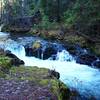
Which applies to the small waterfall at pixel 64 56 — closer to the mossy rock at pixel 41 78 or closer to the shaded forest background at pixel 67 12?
the shaded forest background at pixel 67 12

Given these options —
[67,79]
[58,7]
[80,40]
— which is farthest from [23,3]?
[67,79]

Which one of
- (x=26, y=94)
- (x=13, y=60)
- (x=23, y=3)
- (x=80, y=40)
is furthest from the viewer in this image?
(x=23, y=3)

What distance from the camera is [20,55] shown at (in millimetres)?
21078

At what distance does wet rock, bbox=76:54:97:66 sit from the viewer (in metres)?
17.2

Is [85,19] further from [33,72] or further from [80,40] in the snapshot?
[33,72]

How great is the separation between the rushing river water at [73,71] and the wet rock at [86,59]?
1.24 feet

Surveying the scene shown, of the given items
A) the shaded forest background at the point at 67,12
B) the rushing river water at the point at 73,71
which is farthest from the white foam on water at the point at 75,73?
the shaded forest background at the point at 67,12

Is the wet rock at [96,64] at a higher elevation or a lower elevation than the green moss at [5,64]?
lower

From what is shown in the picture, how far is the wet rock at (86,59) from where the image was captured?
17247 millimetres

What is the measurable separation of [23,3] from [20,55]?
32243 mm

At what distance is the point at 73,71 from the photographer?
1515 centimetres

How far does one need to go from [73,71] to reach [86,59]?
8.96 feet

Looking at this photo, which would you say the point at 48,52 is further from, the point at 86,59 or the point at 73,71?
the point at 73,71

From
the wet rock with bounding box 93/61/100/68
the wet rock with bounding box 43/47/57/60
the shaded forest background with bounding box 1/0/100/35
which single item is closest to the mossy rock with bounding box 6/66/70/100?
the wet rock with bounding box 93/61/100/68
